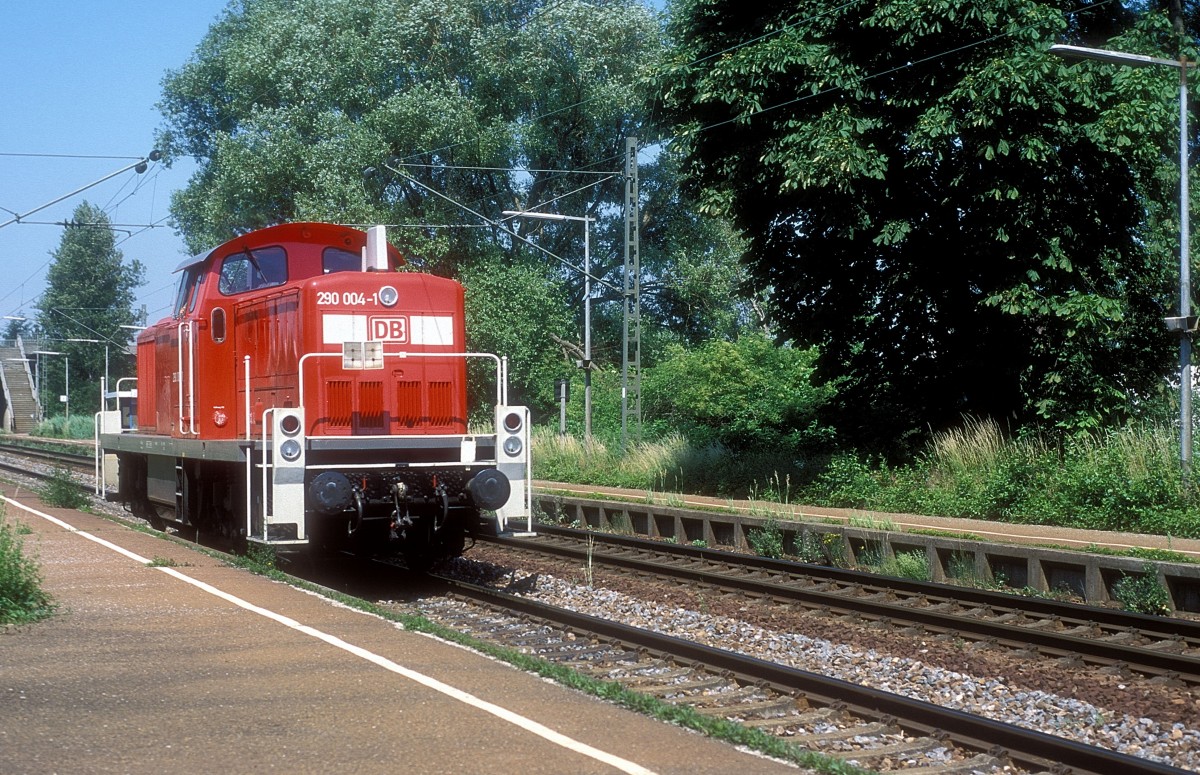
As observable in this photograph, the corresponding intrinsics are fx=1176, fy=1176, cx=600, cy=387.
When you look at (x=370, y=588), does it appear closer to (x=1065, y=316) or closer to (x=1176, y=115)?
(x=1065, y=316)

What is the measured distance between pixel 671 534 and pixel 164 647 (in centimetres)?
996

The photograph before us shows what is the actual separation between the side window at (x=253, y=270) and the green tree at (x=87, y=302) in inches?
3024

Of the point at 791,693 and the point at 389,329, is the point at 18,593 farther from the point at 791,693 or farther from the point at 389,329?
the point at 791,693

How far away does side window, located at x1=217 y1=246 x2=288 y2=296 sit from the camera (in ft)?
40.6

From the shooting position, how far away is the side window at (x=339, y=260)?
1246cm

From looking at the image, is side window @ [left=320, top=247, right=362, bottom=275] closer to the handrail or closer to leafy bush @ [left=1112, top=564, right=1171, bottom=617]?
the handrail

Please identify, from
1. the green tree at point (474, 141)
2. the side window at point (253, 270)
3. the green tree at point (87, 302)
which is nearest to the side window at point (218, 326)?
the side window at point (253, 270)

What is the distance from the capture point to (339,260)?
12.6 m

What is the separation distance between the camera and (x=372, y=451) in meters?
10.9

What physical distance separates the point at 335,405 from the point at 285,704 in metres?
5.30

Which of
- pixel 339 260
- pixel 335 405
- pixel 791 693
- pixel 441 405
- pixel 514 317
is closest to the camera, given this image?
pixel 791 693

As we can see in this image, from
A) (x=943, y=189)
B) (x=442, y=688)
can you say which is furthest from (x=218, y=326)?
(x=943, y=189)

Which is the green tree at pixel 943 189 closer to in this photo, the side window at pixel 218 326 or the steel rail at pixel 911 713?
the side window at pixel 218 326

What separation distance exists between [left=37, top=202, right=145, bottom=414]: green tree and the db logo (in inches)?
3109
